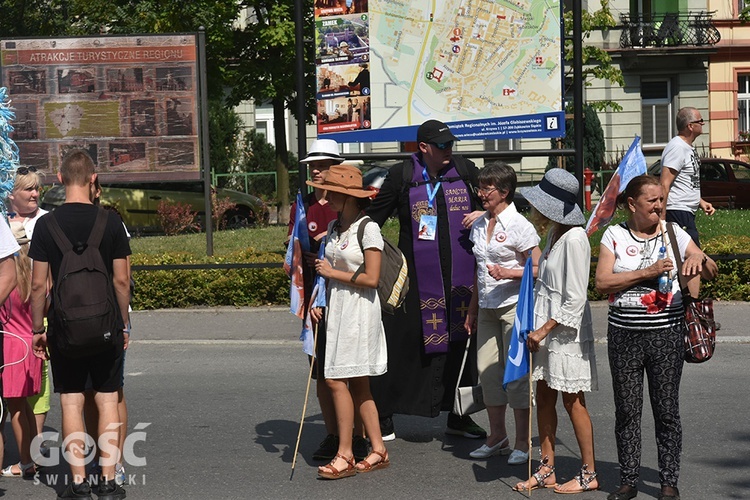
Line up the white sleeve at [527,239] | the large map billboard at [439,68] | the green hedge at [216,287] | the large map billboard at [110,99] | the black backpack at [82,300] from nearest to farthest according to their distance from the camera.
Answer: the black backpack at [82,300] < the white sleeve at [527,239] < the large map billboard at [439,68] < the green hedge at [216,287] < the large map billboard at [110,99]

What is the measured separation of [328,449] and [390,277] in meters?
1.22

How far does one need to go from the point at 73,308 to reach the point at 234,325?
6.37m

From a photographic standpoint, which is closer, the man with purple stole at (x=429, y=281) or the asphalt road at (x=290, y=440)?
the asphalt road at (x=290, y=440)

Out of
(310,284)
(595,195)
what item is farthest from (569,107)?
(310,284)

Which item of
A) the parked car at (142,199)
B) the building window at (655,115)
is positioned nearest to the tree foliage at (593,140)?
the building window at (655,115)

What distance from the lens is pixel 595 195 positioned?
3216cm

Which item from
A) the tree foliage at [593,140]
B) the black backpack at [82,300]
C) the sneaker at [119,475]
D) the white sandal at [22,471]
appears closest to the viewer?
the black backpack at [82,300]

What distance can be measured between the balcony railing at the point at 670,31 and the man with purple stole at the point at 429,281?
2988 centimetres

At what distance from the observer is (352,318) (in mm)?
6398

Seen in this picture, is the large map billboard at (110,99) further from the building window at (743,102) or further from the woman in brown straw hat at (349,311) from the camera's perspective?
the building window at (743,102)

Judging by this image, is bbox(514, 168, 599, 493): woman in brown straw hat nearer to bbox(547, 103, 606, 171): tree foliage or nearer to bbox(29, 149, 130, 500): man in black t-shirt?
bbox(29, 149, 130, 500): man in black t-shirt

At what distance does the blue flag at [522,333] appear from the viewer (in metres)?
6.04

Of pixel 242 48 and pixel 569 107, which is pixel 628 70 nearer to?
pixel 569 107

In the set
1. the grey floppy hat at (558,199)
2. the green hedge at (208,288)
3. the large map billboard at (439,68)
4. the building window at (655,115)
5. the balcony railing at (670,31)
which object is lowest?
the green hedge at (208,288)
